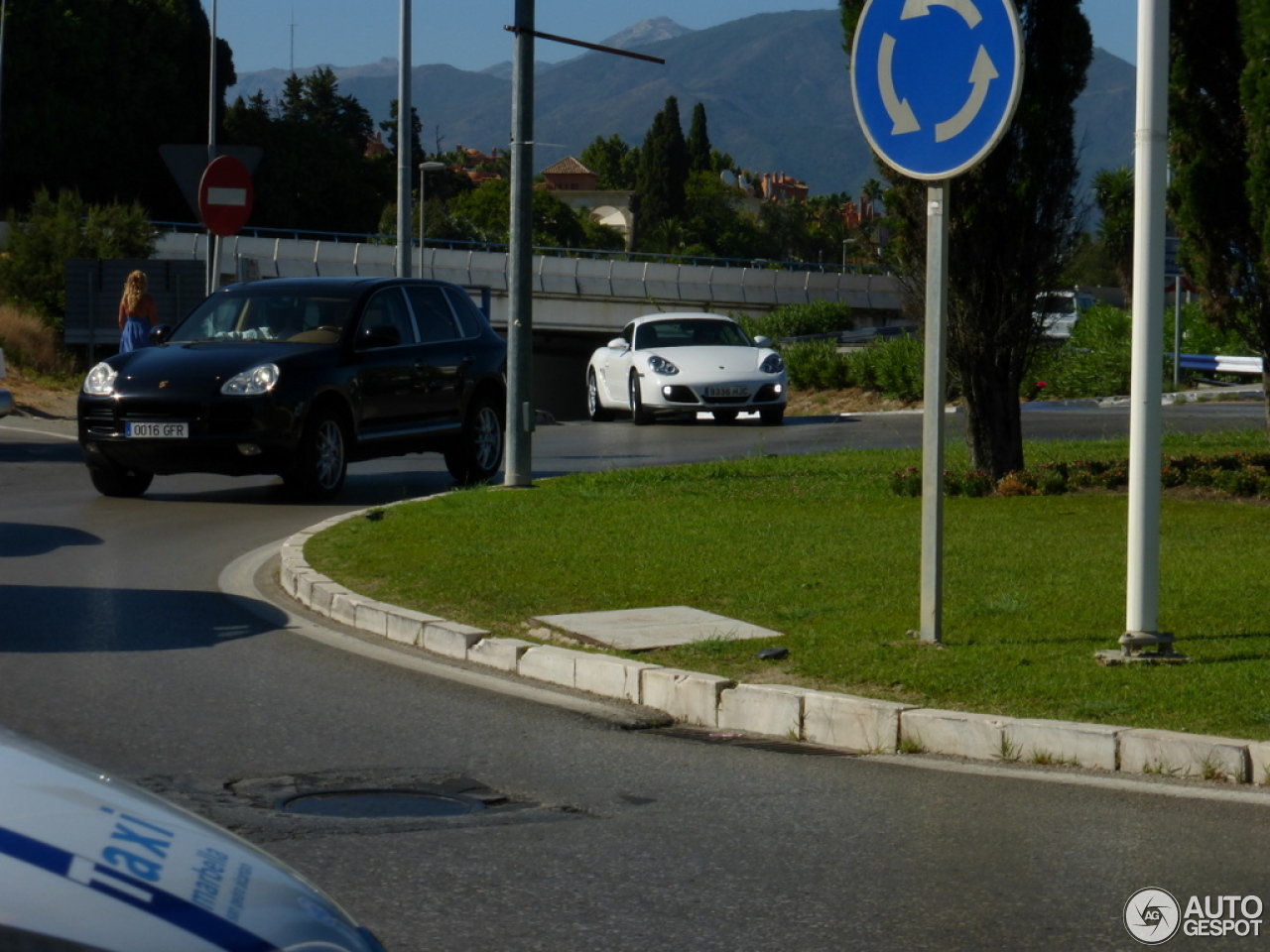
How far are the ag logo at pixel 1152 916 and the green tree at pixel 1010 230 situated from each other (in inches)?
387

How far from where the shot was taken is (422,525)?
11992 mm

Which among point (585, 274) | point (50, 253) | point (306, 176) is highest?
point (306, 176)

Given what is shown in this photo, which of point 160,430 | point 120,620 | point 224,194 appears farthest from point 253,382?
point 120,620

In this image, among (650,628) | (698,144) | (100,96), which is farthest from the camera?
(698,144)

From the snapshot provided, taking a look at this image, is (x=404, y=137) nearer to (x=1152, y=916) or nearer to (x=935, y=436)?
(x=935, y=436)

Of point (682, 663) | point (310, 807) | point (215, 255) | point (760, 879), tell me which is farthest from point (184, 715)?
point (215, 255)

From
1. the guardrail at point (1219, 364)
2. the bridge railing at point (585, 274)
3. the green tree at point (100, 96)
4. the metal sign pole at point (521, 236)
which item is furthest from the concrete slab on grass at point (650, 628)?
the green tree at point (100, 96)

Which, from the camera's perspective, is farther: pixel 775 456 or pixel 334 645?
pixel 775 456

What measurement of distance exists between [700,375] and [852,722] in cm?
1796

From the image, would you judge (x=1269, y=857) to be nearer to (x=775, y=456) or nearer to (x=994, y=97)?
(x=994, y=97)

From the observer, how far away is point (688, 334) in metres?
25.6

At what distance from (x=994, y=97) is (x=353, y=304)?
28.8 feet

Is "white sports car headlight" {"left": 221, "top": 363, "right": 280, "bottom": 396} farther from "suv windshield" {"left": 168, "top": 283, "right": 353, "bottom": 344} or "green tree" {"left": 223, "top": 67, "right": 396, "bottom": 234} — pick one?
"green tree" {"left": 223, "top": 67, "right": 396, "bottom": 234}
